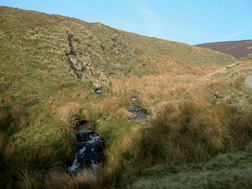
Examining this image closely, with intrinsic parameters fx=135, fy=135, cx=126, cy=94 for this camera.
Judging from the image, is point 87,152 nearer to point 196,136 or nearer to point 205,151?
point 196,136

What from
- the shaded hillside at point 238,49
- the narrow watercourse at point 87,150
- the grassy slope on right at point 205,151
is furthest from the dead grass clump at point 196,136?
the shaded hillside at point 238,49

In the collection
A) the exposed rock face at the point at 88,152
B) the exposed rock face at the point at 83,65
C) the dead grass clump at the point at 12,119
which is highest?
the exposed rock face at the point at 83,65

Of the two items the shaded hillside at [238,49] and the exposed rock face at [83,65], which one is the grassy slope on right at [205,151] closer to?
the exposed rock face at [83,65]

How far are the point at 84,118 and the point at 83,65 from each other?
9441 millimetres

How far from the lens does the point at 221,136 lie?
3490mm

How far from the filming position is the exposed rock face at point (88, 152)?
14.3ft

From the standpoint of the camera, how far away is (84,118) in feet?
25.0

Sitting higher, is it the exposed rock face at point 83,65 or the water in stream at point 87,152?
the exposed rock face at point 83,65

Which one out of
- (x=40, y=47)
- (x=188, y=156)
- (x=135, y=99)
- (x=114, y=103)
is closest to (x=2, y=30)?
(x=40, y=47)

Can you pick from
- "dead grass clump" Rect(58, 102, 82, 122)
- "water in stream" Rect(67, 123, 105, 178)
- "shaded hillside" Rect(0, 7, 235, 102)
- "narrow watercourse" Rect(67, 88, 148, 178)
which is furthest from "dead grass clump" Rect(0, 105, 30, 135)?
"water in stream" Rect(67, 123, 105, 178)

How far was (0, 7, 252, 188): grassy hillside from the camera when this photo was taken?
3.28m

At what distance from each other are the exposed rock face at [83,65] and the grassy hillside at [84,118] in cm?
13

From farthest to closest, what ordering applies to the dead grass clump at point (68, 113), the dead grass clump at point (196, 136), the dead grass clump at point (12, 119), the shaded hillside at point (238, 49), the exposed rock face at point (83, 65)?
1. the shaded hillside at point (238, 49)
2. the exposed rock face at point (83, 65)
3. the dead grass clump at point (68, 113)
4. the dead grass clump at point (12, 119)
5. the dead grass clump at point (196, 136)

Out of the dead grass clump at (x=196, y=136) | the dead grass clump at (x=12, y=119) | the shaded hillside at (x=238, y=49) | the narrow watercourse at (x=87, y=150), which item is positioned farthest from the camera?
the shaded hillside at (x=238, y=49)
